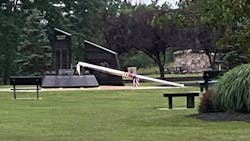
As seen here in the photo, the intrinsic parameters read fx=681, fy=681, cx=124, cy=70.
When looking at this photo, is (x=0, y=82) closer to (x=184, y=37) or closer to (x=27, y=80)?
(x=184, y=37)

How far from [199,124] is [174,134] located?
7.07 feet

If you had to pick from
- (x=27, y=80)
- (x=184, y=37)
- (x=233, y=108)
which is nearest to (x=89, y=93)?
(x=27, y=80)

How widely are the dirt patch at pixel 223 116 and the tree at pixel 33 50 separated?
138ft

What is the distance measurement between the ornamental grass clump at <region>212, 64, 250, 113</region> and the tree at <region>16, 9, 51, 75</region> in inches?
1642

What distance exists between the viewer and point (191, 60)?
96.9 m

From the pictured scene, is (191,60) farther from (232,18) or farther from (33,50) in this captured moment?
(232,18)

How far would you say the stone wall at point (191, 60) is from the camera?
9175 centimetres

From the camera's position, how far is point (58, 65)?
4422 centimetres

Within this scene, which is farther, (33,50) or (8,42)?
(8,42)

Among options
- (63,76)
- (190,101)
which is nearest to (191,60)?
(63,76)

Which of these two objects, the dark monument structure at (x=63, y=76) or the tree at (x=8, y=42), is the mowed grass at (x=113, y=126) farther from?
the tree at (x=8, y=42)

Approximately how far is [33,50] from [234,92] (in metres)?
43.1

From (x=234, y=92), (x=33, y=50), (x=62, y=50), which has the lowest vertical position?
(x=234, y=92)

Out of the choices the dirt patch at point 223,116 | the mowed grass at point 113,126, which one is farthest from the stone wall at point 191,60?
the dirt patch at point 223,116
